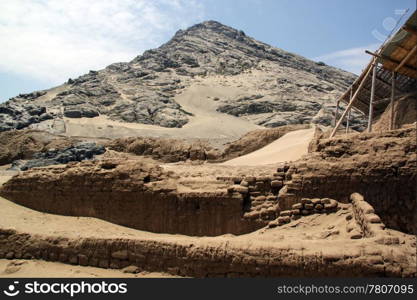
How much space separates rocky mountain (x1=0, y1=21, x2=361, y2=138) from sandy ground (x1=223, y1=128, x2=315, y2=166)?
9.40 m

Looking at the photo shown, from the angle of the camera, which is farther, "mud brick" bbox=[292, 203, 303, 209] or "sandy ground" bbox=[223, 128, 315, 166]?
"sandy ground" bbox=[223, 128, 315, 166]

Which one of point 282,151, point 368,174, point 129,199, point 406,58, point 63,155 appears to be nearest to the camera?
point 368,174

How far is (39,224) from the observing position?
9.52 m

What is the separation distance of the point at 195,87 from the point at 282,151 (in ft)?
119

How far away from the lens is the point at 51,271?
7312 mm

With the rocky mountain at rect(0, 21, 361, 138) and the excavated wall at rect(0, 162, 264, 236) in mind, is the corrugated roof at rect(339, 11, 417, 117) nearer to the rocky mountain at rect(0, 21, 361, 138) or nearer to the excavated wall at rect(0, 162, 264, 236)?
the excavated wall at rect(0, 162, 264, 236)

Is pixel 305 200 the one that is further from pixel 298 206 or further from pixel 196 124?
pixel 196 124

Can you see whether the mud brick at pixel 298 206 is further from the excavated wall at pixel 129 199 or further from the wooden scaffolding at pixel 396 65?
the wooden scaffolding at pixel 396 65

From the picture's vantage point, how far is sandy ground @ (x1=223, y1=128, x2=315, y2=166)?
15.7 metres

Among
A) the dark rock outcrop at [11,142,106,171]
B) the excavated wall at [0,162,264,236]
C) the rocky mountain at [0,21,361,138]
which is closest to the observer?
the excavated wall at [0,162,264,236]

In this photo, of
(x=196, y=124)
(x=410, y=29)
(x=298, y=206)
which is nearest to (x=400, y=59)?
(x=410, y=29)

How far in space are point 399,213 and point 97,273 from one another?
5230mm

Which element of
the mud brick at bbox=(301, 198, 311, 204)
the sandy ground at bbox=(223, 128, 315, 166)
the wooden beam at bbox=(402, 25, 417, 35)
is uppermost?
the wooden beam at bbox=(402, 25, 417, 35)

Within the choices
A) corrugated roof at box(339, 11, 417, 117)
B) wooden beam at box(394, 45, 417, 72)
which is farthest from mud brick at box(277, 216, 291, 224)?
wooden beam at box(394, 45, 417, 72)
